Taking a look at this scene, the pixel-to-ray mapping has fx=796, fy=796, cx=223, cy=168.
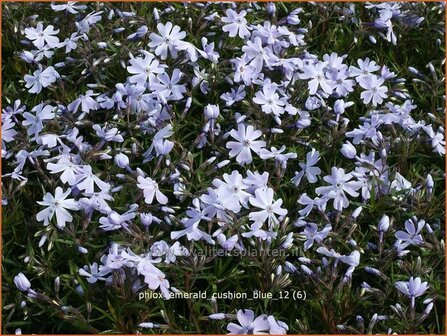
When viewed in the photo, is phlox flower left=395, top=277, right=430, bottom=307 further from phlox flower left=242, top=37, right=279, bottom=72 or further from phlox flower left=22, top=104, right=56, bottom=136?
phlox flower left=22, top=104, right=56, bottom=136

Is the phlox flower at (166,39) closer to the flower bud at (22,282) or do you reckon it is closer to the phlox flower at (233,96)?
the phlox flower at (233,96)

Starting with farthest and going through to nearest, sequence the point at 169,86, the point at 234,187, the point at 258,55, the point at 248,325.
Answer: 1. the point at 258,55
2. the point at 169,86
3. the point at 234,187
4. the point at 248,325

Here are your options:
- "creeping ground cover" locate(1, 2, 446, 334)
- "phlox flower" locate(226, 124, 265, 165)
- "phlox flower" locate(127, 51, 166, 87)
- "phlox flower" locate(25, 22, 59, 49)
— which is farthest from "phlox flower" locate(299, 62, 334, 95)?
"phlox flower" locate(25, 22, 59, 49)

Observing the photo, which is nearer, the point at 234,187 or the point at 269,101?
the point at 234,187

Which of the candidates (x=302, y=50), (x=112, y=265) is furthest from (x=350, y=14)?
(x=112, y=265)

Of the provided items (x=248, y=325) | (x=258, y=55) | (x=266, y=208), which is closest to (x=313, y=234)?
(x=266, y=208)

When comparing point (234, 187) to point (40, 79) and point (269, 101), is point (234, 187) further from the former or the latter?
point (40, 79)

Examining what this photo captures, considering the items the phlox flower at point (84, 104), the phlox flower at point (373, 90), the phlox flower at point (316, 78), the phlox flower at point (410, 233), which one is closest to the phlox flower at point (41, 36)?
the phlox flower at point (84, 104)

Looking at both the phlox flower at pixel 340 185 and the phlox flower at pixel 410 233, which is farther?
the phlox flower at pixel 340 185

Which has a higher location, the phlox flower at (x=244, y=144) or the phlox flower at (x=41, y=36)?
the phlox flower at (x=41, y=36)

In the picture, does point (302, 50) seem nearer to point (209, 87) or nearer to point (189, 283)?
point (209, 87)
